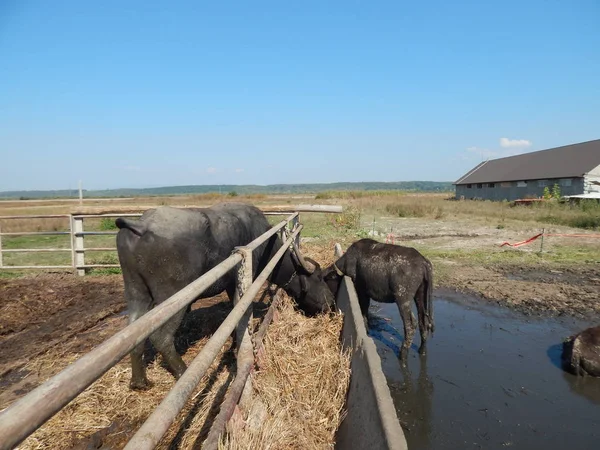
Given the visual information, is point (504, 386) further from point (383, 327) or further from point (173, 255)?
point (173, 255)

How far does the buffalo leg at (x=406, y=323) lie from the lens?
5273 millimetres

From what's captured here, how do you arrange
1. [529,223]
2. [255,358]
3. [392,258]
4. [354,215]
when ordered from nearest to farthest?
[255,358] < [392,258] < [354,215] < [529,223]

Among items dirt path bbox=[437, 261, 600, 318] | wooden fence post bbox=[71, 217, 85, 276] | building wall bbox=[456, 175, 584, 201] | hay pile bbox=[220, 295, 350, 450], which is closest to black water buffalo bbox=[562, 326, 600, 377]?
dirt path bbox=[437, 261, 600, 318]

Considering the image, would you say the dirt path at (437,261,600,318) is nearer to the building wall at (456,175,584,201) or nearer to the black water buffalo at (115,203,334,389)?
the black water buffalo at (115,203,334,389)

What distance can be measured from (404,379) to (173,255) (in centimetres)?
327

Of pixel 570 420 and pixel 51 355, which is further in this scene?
pixel 51 355

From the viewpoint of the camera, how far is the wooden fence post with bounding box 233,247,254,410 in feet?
9.80

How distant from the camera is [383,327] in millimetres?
6707

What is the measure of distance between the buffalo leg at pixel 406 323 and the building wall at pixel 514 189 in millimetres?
29401

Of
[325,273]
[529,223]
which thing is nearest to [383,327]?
[325,273]

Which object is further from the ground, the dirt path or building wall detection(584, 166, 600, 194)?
building wall detection(584, 166, 600, 194)

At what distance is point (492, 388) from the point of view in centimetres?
454

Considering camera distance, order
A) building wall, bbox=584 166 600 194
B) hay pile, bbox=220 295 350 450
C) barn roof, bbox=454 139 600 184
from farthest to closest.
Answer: barn roof, bbox=454 139 600 184 → building wall, bbox=584 166 600 194 → hay pile, bbox=220 295 350 450

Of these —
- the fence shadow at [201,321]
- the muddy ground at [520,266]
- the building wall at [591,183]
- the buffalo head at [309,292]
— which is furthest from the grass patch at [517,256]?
the building wall at [591,183]
